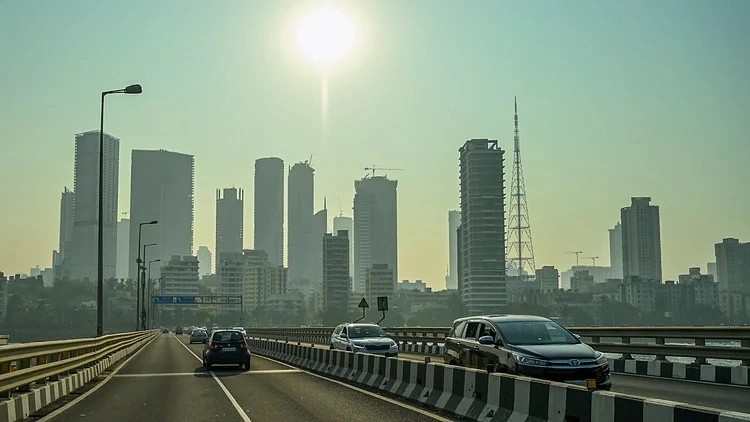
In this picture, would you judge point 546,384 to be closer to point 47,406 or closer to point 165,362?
point 47,406

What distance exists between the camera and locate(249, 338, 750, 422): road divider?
895 cm

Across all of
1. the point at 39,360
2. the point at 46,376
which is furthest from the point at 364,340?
the point at 46,376

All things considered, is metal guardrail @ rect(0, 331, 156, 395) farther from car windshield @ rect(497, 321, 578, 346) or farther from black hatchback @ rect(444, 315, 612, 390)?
car windshield @ rect(497, 321, 578, 346)

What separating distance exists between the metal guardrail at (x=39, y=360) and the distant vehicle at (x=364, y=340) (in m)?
9.15

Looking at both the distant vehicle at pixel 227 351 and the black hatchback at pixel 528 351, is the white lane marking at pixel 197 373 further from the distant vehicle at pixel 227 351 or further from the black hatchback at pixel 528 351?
the black hatchback at pixel 528 351

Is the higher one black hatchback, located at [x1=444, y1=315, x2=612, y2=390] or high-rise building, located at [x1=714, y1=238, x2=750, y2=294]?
high-rise building, located at [x1=714, y1=238, x2=750, y2=294]

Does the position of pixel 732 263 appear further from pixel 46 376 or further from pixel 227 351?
pixel 46 376

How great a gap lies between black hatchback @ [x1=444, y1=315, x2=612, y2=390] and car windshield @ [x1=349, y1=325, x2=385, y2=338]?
1442 cm

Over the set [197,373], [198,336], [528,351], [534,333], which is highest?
[534,333]

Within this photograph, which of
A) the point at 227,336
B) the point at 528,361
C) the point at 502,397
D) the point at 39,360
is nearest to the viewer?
the point at 502,397

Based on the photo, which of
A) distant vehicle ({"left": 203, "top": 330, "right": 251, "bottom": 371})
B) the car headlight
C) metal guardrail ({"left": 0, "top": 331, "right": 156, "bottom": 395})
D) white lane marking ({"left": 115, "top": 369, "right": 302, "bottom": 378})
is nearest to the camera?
metal guardrail ({"left": 0, "top": 331, "right": 156, "bottom": 395})

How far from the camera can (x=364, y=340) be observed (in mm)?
33125

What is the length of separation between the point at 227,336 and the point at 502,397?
820 inches

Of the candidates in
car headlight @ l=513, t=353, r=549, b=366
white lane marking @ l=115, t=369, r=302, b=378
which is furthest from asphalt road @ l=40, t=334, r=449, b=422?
car headlight @ l=513, t=353, r=549, b=366
